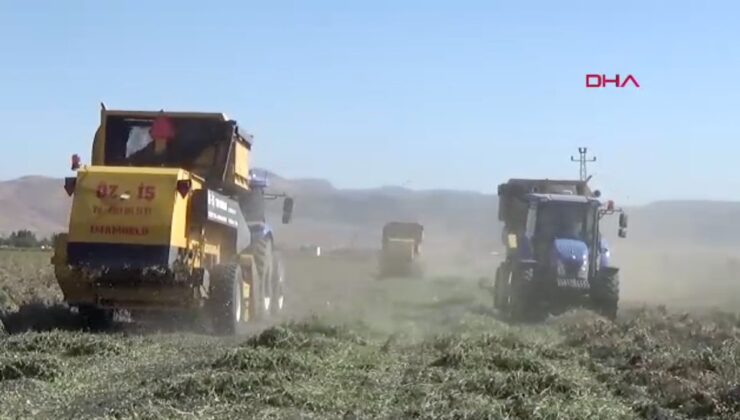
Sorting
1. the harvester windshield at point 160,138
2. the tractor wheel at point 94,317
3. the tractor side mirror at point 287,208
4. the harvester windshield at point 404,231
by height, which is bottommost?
the tractor wheel at point 94,317

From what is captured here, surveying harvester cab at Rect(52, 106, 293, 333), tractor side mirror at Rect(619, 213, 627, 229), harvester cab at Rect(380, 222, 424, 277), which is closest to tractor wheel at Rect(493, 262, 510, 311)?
tractor side mirror at Rect(619, 213, 627, 229)

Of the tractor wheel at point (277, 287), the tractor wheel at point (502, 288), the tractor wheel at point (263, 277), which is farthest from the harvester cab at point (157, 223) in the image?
the tractor wheel at point (502, 288)

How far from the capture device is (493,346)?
639 inches

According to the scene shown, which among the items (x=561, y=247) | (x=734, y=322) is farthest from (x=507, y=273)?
(x=734, y=322)

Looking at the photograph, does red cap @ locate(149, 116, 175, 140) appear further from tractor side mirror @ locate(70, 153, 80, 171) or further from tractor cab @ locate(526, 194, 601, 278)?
tractor cab @ locate(526, 194, 601, 278)

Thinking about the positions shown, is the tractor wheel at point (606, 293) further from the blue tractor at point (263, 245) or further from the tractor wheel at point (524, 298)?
the blue tractor at point (263, 245)

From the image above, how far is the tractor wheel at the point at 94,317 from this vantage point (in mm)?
19781

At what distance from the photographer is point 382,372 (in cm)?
1427

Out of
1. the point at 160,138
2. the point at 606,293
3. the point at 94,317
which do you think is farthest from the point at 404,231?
the point at 94,317

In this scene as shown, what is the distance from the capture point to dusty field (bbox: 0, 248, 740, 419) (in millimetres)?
11227

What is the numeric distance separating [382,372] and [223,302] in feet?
21.2

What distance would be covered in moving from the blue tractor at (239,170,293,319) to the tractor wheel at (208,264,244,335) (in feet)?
11.9

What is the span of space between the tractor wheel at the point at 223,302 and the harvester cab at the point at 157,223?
0.02 m

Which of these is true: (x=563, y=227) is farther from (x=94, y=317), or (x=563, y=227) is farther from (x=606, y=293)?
(x=94, y=317)
